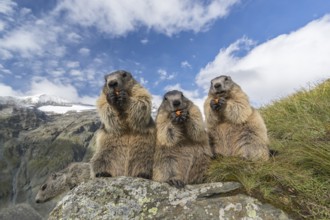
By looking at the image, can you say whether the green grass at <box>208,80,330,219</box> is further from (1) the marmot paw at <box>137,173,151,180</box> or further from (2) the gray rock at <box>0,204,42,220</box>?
(2) the gray rock at <box>0,204,42,220</box>

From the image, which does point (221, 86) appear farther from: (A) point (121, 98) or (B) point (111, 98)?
(B) point (111, 98)

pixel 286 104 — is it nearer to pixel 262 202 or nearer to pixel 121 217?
pixel 262 202

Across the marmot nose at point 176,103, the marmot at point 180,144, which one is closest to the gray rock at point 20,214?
the marmot at point 180,144

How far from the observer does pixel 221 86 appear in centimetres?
886

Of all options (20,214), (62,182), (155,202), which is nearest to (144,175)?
(155,202)

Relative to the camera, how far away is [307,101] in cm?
1339

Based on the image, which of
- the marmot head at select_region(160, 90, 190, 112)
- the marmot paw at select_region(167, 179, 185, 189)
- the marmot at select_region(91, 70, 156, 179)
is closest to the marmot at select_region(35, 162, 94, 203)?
the marmot at select_region(91, 70, 156, 179)

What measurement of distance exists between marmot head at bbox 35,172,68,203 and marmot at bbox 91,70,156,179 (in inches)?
190

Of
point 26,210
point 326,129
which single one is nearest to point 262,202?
point 326,129

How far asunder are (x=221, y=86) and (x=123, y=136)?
2677 mm

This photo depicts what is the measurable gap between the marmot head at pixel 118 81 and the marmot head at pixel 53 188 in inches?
205

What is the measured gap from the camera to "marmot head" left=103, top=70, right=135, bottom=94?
26.2 feet

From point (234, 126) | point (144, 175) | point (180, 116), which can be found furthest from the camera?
point (234, 126)

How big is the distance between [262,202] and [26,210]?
1284 cm
